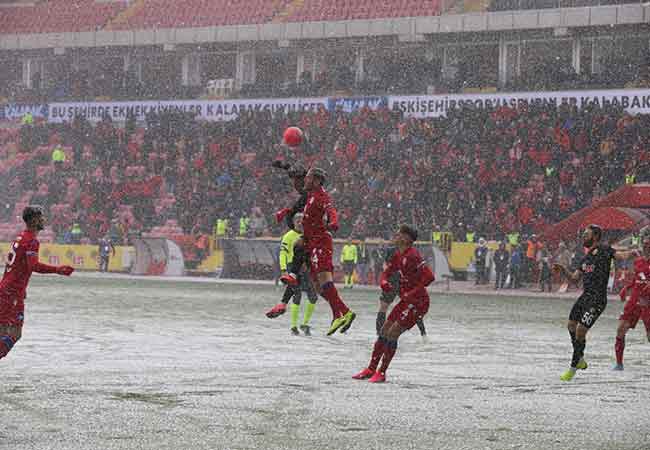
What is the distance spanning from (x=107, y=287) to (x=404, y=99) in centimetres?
1704

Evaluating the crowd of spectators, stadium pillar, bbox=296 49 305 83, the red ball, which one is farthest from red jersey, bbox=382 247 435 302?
stadium pillar, bbox=296 49 305 83

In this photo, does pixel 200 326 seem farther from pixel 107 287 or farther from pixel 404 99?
pixel 404 99

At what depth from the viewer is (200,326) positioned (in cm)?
1991

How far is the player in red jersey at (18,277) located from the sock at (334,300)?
4.28 meters

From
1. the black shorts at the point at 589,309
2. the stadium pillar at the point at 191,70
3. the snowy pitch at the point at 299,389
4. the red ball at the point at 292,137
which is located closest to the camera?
the snowy pitch at the point at 299,389

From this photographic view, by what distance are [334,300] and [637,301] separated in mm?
3898

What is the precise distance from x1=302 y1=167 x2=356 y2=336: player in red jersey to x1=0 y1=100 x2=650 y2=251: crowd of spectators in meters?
23.7

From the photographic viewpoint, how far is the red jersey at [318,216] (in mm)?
14148

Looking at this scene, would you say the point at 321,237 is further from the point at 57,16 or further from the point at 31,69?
the point at 57,16

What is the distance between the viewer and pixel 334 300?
1425cm

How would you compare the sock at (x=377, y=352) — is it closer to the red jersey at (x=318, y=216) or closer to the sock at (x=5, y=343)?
the red jersey at (x=318, y=216)

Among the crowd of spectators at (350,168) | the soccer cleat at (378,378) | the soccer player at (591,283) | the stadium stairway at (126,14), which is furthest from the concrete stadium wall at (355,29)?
the soccer cleat at (378,378)

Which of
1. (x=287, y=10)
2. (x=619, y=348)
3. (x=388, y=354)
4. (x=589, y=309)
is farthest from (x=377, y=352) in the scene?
(x=287, y=10)

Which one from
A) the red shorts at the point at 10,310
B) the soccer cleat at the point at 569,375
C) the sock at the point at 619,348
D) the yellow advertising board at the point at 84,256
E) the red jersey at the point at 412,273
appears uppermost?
the red jersey at the point at 412,273
